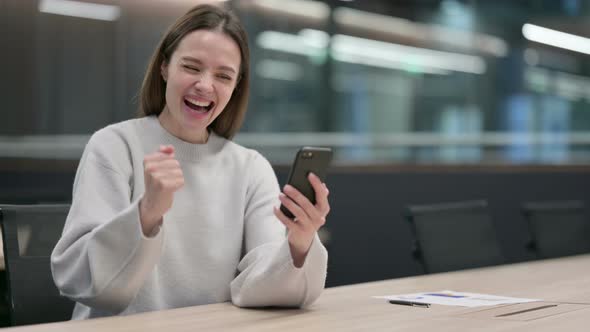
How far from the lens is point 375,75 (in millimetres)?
6289

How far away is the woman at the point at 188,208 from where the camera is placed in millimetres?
1548

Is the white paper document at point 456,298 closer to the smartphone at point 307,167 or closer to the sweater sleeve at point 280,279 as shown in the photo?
the sweater sleeve at point 280,279

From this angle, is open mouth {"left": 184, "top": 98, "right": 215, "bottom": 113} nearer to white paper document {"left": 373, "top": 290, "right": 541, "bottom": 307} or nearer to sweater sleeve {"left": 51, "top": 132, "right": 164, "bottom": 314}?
sweater sleeve {"left": 51, "top": 132, "right": 164, "bottom": 314}

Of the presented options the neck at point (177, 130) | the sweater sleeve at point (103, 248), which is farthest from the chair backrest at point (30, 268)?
the neck at point (177, 130)

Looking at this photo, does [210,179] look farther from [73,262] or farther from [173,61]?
[73,262]

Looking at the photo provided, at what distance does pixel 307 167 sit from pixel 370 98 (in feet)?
15.5

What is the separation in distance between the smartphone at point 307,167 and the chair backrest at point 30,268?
0.65m

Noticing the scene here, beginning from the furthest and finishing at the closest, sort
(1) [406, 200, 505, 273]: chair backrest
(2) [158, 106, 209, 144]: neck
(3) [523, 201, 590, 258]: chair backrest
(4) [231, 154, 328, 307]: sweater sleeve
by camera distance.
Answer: (3) [523, 201, 590, 258]: chair backrest → (1) [406, 200, 505, 273]: chair backrest → (2) [158, 106, 209, 144]: neck → (4) [231, 154, 328, 307]: sweater sleeve

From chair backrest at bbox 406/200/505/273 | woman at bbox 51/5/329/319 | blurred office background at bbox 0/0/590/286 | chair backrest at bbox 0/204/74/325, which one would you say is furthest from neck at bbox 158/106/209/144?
blurred office background at bbox 0/0/590/286

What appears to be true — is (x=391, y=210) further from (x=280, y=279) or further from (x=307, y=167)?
(x=307, y=167)

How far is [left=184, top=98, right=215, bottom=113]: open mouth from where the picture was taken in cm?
184

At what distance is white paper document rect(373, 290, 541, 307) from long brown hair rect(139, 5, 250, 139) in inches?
23.5

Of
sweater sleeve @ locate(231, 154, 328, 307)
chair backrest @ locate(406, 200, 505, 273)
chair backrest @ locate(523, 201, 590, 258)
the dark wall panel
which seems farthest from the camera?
the dark wall panel

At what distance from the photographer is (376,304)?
1.77 metres
